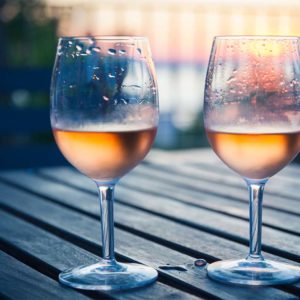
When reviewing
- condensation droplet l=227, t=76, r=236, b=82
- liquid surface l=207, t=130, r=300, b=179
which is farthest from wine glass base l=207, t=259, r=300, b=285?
condensation droplet l=227, t=76, r=236, b=82

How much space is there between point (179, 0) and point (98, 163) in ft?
18.8

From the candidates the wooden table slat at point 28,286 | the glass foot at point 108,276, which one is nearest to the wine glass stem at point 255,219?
the glass foot at point 108,276

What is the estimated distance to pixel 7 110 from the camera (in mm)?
3008

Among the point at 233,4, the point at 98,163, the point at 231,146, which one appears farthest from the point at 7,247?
the point at 233,4

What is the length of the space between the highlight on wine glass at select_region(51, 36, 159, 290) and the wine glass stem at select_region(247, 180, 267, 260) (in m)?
0.16

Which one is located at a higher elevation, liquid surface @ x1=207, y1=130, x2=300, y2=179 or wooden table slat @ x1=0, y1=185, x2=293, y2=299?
liquid surface @ x1=207, y1=130, x2=300, y2=179

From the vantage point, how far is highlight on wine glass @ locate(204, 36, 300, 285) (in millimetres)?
1010

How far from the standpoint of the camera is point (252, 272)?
102 centimetres

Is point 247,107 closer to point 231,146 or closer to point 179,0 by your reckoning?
point 231,146

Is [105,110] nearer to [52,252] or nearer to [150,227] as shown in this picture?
[52,252]

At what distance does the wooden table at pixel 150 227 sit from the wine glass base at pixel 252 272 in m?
0.02

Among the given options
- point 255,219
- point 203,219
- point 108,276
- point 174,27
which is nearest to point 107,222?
point 108,276

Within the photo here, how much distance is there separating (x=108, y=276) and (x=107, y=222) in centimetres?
9

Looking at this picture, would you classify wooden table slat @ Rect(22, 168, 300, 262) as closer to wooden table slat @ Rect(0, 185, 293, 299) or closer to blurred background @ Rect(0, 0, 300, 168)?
wooden table slat @ Rect(0, 185, 293, 299)
